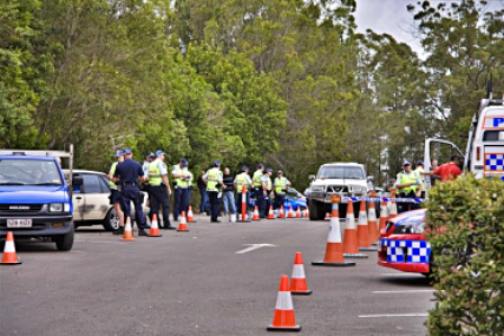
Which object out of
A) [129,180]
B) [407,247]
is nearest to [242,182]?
[129,180]

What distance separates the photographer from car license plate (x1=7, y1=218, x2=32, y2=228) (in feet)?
65.0

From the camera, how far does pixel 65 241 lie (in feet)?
67.4

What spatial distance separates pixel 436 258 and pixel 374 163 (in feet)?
303

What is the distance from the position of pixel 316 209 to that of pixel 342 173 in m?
1.97

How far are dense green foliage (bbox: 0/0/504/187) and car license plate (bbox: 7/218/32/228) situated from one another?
12720 mm

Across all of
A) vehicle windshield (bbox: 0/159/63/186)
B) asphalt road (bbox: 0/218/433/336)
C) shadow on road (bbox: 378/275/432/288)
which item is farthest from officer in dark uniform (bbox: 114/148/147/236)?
shadow on road (bbox: 378/275/432/288)

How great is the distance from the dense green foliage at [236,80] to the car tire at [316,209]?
7.40m

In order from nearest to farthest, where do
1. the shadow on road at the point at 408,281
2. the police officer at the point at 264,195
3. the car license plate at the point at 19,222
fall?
the shadow on road at the point at 408,281, the car license plate at the point at 19,222, the police officer at the point at 264,195

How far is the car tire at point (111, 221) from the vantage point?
91.7ft

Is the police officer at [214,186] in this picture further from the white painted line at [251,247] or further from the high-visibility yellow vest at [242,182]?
the white painted line at [251,247]

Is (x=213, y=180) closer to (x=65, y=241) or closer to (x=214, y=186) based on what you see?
(x=214, y=186)

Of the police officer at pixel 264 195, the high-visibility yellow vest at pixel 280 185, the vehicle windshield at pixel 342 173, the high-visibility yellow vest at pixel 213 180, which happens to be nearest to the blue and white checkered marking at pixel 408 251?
the high-visibility yellow vest at pixel 213 180

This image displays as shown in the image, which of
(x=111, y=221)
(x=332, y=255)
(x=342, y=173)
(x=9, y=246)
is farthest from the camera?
(x=342, y=173)

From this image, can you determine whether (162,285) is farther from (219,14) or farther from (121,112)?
(219,14)
